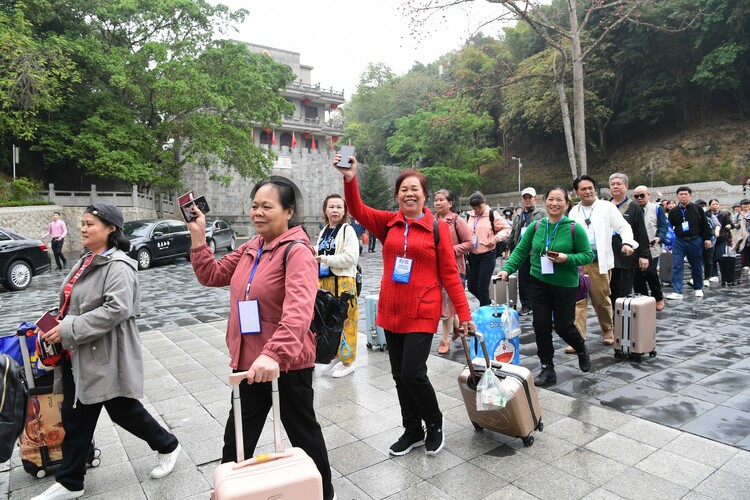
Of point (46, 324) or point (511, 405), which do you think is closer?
point (46, 324)

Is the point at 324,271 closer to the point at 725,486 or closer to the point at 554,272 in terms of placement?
the point at 554,272

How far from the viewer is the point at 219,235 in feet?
61.4

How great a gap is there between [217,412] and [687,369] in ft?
13.9

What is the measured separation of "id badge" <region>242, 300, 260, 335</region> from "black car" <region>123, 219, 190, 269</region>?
1279cm

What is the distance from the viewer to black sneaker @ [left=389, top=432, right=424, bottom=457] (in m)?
3.10

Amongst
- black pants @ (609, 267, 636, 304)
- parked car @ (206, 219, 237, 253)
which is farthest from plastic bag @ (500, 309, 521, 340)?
parked car @ (206, 219, 237, 253)

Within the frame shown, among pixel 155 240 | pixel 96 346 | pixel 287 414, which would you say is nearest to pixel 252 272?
pixel 287 414

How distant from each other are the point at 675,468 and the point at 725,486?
0.84ft

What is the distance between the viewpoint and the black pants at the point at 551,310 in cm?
405

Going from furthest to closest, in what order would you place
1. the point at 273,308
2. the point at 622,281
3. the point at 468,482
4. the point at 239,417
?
the point at 622,281, the point at 468,482, the point at 273,308, the point at 239,417

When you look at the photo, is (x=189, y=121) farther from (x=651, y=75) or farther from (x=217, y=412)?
(x=651, y=75)

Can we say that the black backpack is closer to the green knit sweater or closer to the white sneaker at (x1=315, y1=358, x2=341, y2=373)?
the white sneaker at (x1=315, y1=358, x2=341, y2=373)

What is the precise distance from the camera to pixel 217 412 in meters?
3.92

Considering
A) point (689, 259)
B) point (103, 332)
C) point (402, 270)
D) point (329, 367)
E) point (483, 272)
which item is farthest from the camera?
point (689, 259)
